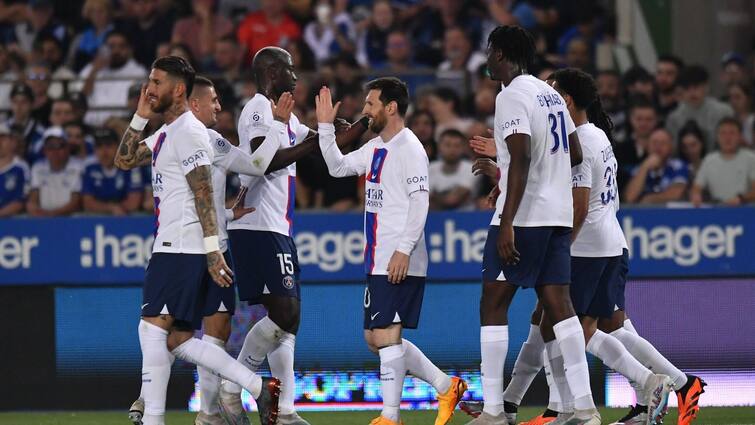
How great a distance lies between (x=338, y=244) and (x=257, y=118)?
2.62 metres

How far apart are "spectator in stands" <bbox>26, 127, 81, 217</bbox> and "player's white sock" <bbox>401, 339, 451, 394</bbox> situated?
5048 millimetres

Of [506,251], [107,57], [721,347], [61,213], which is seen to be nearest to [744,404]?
[721,347]

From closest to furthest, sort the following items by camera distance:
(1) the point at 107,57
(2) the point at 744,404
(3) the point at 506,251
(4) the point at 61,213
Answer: (3) the point at 506,251
(2) the point at 744,404
(4) the point at 61,213
(1) the point at 107,57

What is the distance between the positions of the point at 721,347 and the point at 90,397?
192 inches

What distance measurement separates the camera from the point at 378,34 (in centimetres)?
1606

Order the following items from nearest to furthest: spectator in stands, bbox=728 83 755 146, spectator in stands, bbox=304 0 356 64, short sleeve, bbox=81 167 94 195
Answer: short sleeve, bbox=81 167 94 195, spectator in stands, bbox=728 83 755 146, spectator in stands, bbox=304 0 356 64

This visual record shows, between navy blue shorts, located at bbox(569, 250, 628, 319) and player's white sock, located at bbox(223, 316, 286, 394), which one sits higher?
navy blue shorts, located at bbox(569, 250, 628, 319)

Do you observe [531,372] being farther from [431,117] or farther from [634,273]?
[431,117]

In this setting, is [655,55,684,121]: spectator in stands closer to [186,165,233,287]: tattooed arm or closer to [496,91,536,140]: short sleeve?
[496,91,536,140]: short sleeve

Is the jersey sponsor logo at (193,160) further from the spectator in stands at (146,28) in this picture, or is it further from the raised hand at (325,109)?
the spectator in stands at (146,28)

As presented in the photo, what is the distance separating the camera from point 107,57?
1602cm

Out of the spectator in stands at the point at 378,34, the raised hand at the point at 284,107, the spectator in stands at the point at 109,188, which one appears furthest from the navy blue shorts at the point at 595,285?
the spectator in stands at the point at 378,34

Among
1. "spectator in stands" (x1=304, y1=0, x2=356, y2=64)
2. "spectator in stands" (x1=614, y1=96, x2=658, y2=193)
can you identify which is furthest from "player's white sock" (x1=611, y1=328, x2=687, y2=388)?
"spectator in stands" (x1=304, y1=0, x2=356, y2=64)

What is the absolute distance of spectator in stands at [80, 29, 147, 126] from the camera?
14180 millimetres
